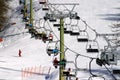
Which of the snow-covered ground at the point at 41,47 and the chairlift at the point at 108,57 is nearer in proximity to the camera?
the chairlift at the point at 108,57

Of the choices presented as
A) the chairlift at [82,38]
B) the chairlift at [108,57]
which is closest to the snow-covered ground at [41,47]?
the chairlift at [108,57]

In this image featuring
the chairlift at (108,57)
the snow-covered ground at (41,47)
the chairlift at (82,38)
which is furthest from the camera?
the snow-covered ground at (41,47)

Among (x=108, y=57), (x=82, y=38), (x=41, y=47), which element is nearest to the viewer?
(x=108, y=57)

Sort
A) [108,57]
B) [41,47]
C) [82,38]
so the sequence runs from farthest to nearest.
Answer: [41,47] → [82,38] → [108,57]

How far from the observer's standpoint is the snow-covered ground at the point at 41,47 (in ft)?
118

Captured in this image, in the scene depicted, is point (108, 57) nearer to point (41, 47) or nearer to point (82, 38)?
point (82, 38)

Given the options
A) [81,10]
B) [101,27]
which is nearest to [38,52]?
[101,27]

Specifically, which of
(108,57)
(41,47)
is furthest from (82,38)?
(41,47)

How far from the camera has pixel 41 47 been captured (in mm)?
44656

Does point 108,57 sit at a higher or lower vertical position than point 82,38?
lower

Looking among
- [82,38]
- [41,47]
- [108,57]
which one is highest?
[82,38]

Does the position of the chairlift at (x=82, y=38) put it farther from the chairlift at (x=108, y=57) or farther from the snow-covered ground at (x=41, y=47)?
the chairlift at (x=108, y=57)

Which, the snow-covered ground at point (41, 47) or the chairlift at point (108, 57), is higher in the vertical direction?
the chairlift at point (108, 57)

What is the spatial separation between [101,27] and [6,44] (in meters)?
11.1
